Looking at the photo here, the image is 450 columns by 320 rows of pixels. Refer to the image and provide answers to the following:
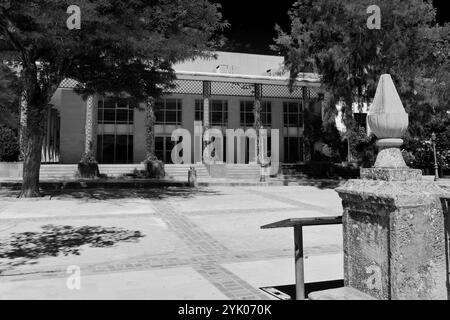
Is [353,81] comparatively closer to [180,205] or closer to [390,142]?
[180,205]

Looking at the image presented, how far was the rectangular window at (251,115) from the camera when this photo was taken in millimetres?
33125

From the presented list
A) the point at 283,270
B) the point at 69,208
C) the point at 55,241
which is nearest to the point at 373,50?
the point at 69,208

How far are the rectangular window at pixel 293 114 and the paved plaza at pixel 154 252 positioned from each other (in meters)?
22.8

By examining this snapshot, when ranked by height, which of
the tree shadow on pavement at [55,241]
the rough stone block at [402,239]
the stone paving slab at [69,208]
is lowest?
the tree shadow on pavement at [55,241]

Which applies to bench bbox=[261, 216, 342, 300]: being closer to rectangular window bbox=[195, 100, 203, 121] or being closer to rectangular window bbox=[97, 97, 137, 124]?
rectangular window bbox=[97, 97, 137, 124]

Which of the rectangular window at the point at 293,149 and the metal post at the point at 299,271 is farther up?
the rectangular window at the point at 293,149

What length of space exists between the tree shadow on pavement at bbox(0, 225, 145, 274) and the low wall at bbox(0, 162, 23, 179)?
1729cm

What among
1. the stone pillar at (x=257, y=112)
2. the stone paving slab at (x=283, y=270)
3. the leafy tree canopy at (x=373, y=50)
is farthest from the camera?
the stone pillar at (x=257, y=112)

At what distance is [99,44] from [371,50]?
12676mm

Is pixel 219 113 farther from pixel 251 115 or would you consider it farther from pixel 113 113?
pixel 113 113

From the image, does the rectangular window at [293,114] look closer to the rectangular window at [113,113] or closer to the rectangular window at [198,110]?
the rectangular window at [198,110]

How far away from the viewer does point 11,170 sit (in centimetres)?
2372

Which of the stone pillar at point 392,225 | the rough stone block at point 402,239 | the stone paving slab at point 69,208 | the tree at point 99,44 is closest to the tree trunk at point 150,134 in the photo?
the tree at point 99,44
